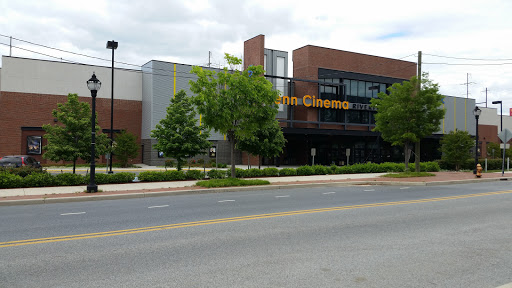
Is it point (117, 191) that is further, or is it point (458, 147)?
point (458, 147)

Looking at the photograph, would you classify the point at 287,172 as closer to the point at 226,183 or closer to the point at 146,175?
the point at 226,183

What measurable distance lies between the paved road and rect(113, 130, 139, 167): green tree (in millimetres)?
25432

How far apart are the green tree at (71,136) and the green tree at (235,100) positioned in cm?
740

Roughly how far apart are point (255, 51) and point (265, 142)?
67.1ft

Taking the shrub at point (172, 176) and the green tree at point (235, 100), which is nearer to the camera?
the green tree at point (235, 100)

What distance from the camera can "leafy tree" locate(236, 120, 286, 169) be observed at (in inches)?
945

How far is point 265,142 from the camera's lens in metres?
24.4

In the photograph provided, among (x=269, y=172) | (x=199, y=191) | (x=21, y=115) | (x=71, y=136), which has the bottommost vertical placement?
(x=199, y=191)

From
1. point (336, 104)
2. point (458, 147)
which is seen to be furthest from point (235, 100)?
point (336, 104)

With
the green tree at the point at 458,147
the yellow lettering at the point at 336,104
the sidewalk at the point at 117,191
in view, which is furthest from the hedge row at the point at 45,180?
the yellow lettering at the point at 336,104

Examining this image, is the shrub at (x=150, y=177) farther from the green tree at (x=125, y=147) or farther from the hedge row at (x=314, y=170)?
the green tree at (x=125, y=147)

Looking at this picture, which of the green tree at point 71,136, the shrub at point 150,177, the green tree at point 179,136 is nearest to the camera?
Result: the shrub at point 150,177

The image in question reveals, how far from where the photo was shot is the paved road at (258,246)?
16.5 ft

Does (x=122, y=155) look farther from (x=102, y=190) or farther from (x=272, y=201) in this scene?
(x=272, y=201)
